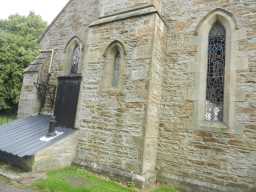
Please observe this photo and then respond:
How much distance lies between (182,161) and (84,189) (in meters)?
2.69

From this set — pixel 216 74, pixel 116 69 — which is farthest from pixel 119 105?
pixel 216 74

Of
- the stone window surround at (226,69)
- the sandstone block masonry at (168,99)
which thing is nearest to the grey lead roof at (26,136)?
the sandstone block masonry at (168,99)

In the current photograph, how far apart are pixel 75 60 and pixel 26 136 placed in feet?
13.3

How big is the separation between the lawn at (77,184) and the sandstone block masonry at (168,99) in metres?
0.33

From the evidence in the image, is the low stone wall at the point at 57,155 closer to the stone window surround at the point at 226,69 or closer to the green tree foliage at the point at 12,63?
the stone window surround at the point at 226,69

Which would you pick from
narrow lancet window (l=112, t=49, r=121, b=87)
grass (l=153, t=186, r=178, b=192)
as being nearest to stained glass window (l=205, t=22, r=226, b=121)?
grass (l=153, t=186, r=178, b=192)

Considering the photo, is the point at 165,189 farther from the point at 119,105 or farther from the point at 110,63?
the point at 110,63

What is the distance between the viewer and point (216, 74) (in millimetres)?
6285

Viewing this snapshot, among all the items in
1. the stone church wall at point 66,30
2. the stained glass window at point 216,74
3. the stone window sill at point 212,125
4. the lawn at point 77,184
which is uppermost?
the stone church wall at point 66,30

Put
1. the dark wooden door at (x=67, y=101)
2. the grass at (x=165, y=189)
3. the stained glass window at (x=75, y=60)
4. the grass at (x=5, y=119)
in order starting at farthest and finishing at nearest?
the grass at (x=5, y=119) → the stained glass window at (x=75, y=60) → the dark wooden door at (x=67, y=101) → the grass at (x=165, y=189)

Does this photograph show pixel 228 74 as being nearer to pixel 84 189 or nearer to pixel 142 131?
pixel 142 131

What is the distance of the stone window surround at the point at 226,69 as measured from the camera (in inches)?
227

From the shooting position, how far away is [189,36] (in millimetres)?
6648

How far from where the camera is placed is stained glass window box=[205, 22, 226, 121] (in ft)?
19.9
